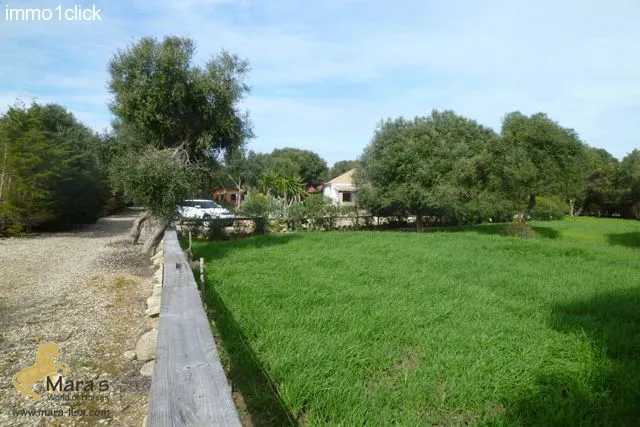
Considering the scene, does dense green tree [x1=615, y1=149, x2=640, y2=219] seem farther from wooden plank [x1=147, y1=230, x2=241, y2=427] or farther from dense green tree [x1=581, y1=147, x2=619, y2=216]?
wooden plank [x1=147, y1=230, x2=241, y2=427]

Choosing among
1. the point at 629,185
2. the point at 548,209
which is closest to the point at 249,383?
the point at 548,209

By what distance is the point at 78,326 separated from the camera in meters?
5.53

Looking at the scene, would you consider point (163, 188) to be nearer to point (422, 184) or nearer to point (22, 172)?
point (22, 172)

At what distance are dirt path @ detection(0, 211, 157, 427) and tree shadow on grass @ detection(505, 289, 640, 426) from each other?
10.7 feet

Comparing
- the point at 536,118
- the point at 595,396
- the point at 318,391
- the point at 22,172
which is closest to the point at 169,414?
the point at 318,391

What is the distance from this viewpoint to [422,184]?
18453 mm

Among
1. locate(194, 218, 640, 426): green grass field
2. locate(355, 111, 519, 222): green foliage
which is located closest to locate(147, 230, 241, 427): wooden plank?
locate(194, 218, 640, 426): green grass field

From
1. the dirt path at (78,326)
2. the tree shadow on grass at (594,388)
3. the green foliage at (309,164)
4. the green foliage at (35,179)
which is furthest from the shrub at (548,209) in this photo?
the green foliage at (309,164)

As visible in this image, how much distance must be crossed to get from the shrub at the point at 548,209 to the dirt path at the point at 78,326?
27.0m

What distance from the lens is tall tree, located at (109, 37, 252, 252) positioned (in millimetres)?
9234

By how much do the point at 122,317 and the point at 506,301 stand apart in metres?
5.91

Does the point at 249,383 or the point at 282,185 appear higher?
the point at 282,185

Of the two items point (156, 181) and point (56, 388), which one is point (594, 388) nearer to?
point (56, 388)

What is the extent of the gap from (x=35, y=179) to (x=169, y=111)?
27.0 ft
